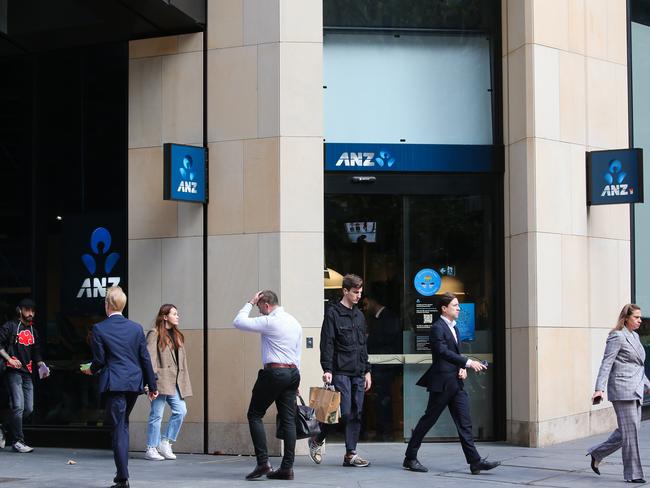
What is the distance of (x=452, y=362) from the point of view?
1034 cm

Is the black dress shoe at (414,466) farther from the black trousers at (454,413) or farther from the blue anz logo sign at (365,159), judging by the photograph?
the blue anz logo sign at (365,159)

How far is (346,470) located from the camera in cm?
1058

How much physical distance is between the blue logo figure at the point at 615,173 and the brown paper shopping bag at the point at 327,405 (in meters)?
5.00

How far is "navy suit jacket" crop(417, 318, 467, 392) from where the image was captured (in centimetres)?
1035

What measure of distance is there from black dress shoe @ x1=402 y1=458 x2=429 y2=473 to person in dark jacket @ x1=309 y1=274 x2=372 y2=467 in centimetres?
43

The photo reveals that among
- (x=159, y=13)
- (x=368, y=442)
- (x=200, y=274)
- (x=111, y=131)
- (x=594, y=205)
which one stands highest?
(x=159, y=13)

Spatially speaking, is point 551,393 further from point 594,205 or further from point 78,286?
point 78,286

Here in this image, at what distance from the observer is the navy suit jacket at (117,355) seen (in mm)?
9125

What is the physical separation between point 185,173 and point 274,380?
3419 mm

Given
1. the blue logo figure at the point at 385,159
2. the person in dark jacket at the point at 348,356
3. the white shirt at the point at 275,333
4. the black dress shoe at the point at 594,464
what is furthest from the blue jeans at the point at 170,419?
the black dress shoe at the point at 594,464

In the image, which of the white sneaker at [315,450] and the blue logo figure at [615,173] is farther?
the blue logo figure at [615,173]

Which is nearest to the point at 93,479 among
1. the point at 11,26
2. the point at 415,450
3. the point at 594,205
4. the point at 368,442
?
the point at 415,450

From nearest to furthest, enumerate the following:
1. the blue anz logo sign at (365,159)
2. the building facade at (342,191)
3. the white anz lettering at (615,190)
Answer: the building facade at (342,191) → the white anz lettering at (615,190) → the blue anz logo sign at (365,159)

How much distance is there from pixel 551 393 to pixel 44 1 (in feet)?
25.1
